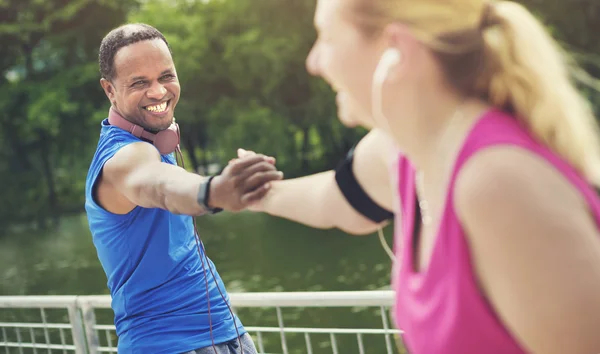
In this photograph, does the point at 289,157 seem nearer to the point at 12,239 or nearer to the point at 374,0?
the point at 12,239

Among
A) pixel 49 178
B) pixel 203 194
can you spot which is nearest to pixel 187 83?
pixel 49 178

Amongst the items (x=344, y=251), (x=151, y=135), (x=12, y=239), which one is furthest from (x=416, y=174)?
(x=12, y=239)

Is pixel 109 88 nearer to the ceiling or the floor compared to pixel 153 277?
nearer to the ceiling

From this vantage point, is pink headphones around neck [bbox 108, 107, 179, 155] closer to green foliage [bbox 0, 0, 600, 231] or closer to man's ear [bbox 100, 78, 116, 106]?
man's ear [bbox 100, 78, 116, 106]

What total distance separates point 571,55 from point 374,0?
41 centimetres

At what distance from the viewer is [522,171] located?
3.31 ft

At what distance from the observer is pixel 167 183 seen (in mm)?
1875

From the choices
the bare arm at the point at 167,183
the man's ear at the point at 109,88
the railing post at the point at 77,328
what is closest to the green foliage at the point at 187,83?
the railing post at the point at 77,328

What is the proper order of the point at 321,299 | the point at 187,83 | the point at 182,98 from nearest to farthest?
1. the point at 321,299
2. the point at 187,83
3. the point at 182,98

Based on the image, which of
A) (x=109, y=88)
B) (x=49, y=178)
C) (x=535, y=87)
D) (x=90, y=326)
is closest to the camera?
(x=535, y=87)

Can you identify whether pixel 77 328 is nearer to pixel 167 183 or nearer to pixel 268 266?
pixel 167 183

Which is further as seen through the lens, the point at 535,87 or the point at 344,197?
the point at 344,197

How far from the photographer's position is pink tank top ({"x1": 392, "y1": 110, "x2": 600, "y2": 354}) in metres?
1.06

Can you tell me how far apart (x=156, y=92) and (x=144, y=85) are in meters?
0.05
